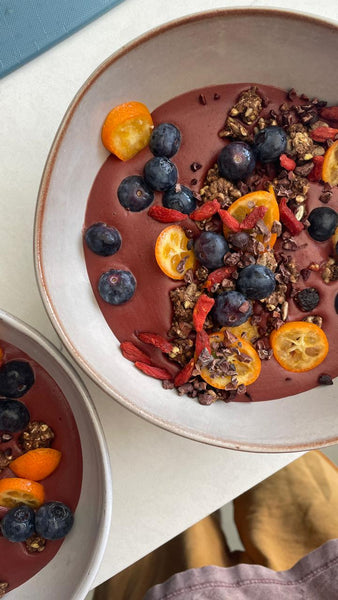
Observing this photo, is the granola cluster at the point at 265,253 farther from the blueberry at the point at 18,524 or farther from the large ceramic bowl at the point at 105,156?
the blueberry at the point at 18,524

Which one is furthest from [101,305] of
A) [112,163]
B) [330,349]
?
[330,349]

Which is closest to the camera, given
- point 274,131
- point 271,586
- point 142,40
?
point 142,40

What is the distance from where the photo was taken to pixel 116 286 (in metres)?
0.87

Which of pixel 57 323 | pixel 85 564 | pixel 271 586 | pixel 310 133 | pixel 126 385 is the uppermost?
pixel 310 133

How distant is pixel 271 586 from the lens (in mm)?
A: 1146

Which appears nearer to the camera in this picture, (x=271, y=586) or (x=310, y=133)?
(x=310, y=133)

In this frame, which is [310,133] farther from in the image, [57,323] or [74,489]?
[74,489]

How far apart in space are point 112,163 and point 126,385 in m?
0.36

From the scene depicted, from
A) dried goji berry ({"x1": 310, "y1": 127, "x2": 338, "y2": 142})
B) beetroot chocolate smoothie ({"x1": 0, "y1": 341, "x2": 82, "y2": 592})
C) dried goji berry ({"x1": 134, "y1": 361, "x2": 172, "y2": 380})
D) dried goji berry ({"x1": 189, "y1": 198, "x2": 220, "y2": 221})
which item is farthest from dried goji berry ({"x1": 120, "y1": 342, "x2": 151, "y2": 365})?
dried goji berry ({"x1": 310, "y1": 127, "x2": 338, "y2": 142})

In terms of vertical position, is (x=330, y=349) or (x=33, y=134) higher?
(x=33, y=134)

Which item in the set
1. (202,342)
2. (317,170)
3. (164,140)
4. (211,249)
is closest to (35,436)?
(202,342)

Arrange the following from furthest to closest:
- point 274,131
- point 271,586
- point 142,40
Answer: point 271,586
point 274,131
point 142,40

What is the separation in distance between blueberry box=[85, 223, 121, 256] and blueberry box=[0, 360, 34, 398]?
22 centimetres

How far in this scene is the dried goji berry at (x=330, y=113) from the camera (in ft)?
2.97
